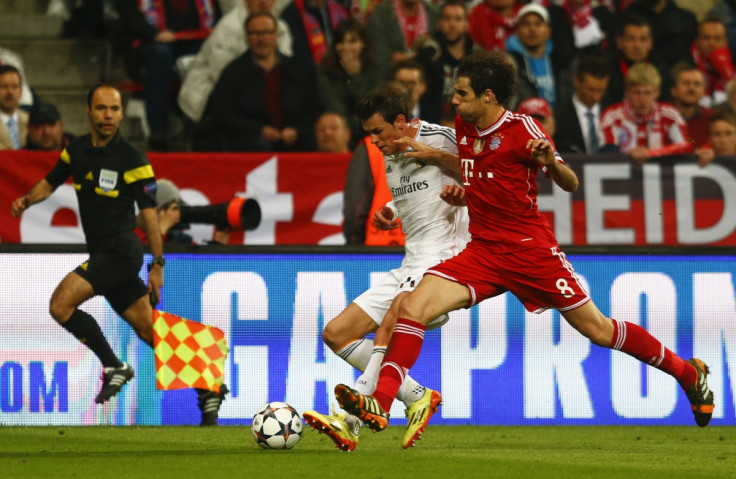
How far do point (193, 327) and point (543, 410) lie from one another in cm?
251

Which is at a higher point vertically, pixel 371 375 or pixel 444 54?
pixel 444 54

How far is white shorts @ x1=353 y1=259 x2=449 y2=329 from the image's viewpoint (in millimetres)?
7859

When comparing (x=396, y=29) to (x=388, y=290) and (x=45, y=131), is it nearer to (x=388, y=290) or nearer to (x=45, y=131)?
(x=45, y=131)

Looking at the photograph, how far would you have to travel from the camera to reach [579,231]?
1104 cm

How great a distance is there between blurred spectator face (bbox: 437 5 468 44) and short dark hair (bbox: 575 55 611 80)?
112 cm

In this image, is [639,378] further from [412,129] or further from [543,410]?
[412,129]

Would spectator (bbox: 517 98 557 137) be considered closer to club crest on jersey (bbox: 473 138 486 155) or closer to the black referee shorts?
the black referee shorts

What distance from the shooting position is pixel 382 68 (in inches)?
486

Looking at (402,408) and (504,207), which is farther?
(402,408)

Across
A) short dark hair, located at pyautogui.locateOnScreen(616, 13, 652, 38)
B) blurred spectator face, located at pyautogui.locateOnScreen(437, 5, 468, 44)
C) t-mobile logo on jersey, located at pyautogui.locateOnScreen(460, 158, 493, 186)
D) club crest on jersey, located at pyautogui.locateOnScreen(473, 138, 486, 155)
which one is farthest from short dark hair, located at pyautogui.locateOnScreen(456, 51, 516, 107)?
short dark hair, located at pyautogui.locateOnScreen(616, 13, 652, 38)

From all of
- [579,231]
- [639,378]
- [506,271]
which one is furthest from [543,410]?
[506,271]

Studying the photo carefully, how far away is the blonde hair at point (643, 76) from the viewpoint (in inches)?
469

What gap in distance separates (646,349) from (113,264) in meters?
3.46

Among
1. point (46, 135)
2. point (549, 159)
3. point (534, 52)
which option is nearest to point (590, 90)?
point (534, 52)
